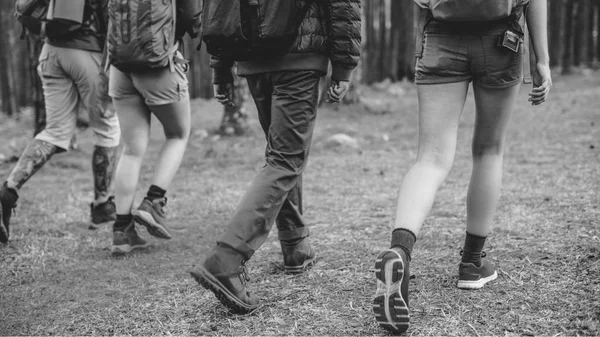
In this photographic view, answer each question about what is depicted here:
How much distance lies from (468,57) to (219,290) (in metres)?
1.63

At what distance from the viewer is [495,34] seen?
2723 mm

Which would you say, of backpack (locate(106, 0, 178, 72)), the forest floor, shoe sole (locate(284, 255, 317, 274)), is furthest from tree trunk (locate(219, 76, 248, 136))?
shoe sole (locate(284, 255, 317, 274))

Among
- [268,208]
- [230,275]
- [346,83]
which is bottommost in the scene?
[230,275]

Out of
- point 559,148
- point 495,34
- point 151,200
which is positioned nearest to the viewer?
point 495,34

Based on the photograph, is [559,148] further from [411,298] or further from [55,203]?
[55,203]

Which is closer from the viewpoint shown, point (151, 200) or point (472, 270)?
point (472, 270)

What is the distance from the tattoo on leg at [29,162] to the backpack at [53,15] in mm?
912

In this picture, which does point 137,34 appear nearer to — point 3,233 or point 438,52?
point 3,233

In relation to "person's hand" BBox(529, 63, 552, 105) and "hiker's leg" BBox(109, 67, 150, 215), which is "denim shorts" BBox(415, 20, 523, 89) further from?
"hiker's leg" BBox(109, 67, 150, 215)

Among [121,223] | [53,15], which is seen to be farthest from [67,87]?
[121,223]

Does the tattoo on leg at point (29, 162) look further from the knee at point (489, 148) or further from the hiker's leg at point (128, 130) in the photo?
the knee at point (489, 148)

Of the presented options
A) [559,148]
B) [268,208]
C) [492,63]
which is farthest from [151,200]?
[559,148]

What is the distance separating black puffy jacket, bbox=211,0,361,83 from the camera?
9.61 ft

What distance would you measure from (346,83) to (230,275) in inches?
46.5
